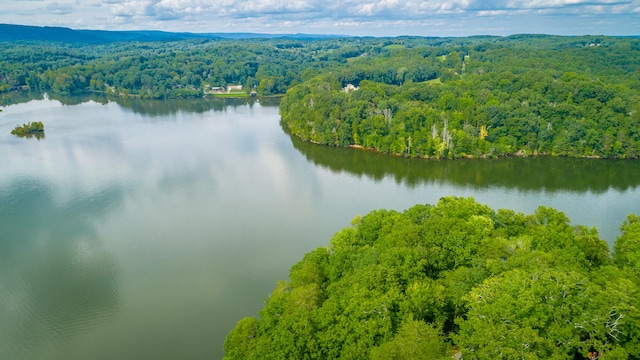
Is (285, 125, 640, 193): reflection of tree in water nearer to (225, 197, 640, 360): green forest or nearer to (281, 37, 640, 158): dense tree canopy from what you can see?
(281, 37, 640, 158): dense tree canopy

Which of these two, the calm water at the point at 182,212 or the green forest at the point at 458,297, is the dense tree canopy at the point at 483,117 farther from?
the green forest at the point at 458,297

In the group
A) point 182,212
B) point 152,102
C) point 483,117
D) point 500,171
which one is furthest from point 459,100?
point 152,102

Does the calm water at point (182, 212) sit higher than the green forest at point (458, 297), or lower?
lower

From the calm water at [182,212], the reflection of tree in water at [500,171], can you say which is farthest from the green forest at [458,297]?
the reflection of tree in water at [500,171]

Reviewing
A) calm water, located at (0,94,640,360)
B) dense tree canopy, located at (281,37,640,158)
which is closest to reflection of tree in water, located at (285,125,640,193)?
calm water, located at (0,94,640,360)

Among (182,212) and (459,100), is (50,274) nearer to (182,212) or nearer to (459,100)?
(182,212)
